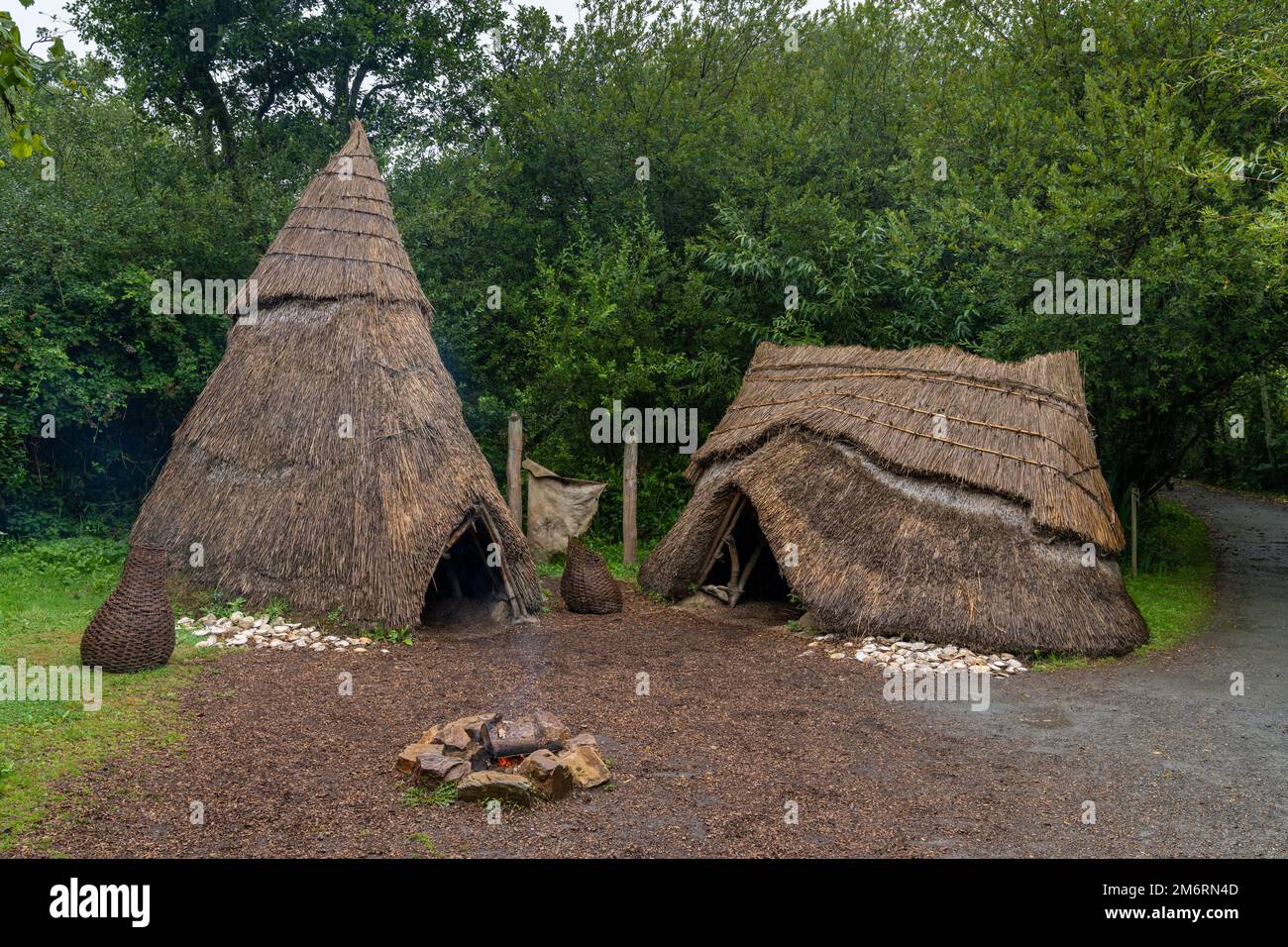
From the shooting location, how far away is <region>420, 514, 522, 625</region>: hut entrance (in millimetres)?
11633

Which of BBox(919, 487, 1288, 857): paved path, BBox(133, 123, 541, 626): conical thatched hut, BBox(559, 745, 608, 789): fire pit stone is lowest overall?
BBox(919, 487, 1288, 857): paved path

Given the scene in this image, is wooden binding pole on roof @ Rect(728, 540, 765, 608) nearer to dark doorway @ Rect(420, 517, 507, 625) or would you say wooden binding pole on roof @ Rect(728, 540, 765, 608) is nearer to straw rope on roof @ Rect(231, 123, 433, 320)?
dark doorway @ Rect(420, 517, 507, 625)

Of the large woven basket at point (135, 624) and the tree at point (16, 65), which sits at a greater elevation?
the tree at point (16, 65)

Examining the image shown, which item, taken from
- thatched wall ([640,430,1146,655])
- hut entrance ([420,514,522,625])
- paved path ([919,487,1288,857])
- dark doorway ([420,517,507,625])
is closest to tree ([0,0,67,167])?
paved path ([919,487,1288,857])

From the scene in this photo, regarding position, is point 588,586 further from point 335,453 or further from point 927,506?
point 927,506

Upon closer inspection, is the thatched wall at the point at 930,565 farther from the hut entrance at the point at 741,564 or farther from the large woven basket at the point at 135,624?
the large woven basket at the point at 135,624

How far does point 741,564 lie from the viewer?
546 inches

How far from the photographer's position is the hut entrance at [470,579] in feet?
38.2

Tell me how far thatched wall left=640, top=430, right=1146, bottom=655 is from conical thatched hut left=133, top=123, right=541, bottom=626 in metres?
3.37

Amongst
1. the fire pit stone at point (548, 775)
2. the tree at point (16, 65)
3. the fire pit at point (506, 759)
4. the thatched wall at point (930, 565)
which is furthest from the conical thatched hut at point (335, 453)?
the tree at point (16, 65)

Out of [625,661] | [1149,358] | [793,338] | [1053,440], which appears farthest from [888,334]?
[625,661]

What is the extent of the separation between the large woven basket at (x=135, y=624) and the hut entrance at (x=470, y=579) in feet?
8.98

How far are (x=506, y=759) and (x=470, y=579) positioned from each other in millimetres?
6598

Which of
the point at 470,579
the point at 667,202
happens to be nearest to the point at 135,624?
the point at 470,579
